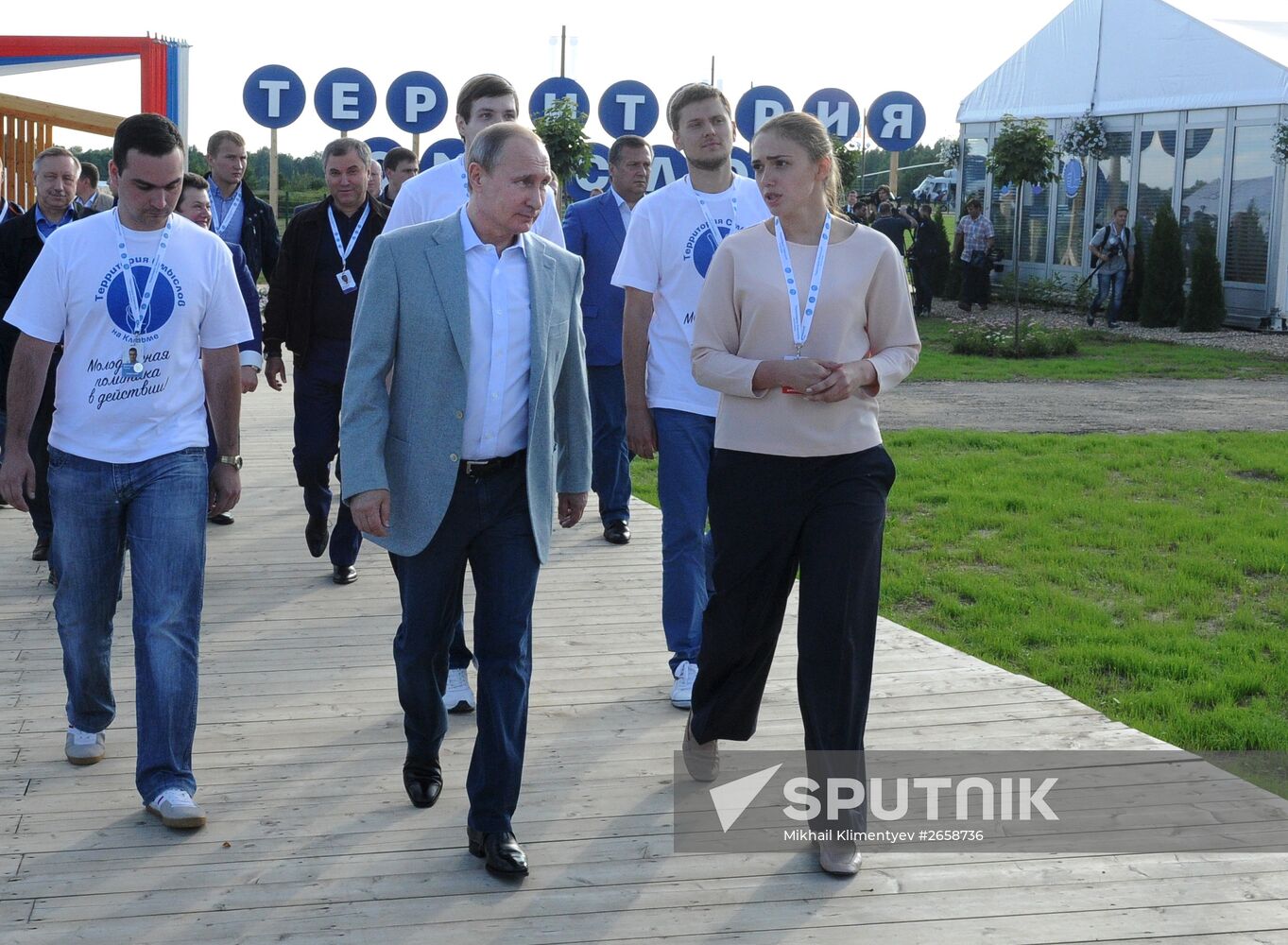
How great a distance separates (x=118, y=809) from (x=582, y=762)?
54.9 inches

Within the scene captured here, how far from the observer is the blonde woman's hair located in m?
4.05

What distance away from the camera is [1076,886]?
3857mm

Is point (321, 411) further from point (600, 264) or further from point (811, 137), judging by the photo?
point (811, 137)

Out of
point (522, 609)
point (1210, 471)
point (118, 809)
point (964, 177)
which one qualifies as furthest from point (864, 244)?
point (964, 177)

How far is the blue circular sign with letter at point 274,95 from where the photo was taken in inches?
824

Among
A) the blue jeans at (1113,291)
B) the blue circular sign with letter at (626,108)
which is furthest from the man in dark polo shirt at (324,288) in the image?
the blue jeans at (1113,291)

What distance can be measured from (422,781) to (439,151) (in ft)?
70.4

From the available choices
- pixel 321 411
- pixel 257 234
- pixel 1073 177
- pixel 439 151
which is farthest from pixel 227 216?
pixel 1073 177

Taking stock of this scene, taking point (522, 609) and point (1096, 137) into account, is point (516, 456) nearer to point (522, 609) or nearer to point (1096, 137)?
point (522, 609)

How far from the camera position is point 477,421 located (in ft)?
12.9

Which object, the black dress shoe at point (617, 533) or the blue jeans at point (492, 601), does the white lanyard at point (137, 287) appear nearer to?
the blue jeans at point (492, 601)

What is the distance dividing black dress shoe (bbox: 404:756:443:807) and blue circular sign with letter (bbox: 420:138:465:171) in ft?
64.0

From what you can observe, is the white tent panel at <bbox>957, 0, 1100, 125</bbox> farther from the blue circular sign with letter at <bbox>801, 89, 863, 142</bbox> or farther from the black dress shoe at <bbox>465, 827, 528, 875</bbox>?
the black dress shoe at <bbox>465, 827, 528, 875</bbox>

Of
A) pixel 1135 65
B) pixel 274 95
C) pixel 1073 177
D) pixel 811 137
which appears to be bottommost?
pixel 811 137
